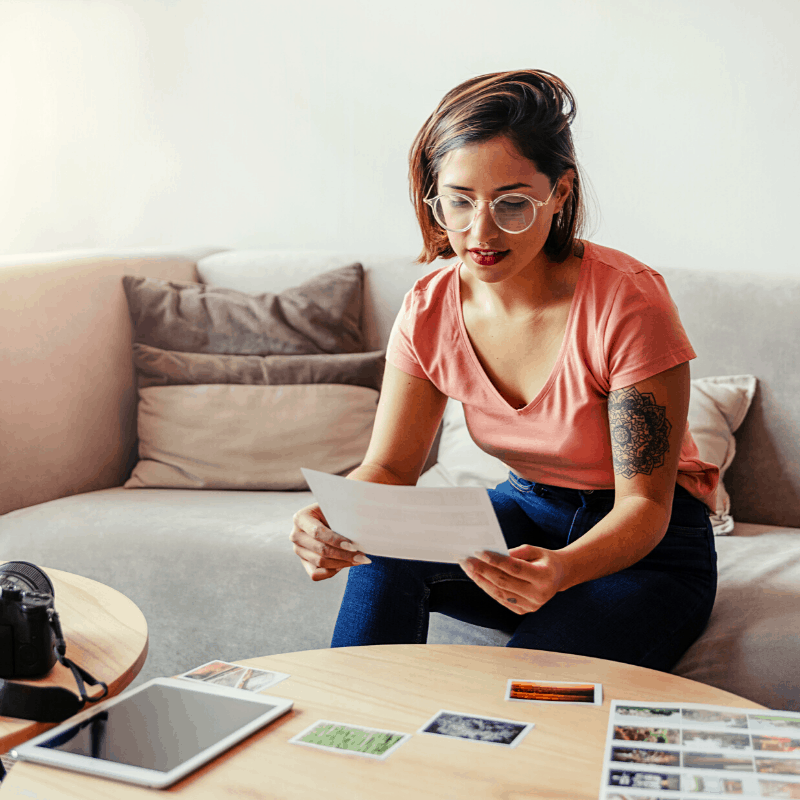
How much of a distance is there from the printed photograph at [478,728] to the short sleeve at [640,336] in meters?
0.49

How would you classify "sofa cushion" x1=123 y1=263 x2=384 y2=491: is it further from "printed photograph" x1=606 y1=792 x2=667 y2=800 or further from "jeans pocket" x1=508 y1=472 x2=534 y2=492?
"printed photograph" x1=606 y1=792 x2=667 y2=800

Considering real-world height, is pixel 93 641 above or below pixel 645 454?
below

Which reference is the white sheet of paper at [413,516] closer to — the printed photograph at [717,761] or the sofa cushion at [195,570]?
the printed photograph at [717,761]

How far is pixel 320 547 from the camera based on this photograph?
1040 millimetres

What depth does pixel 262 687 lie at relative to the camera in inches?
34.3

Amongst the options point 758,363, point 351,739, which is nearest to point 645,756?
point 351,739

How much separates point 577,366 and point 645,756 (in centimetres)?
57

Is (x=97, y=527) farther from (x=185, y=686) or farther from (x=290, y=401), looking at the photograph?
(x=185, y=686)

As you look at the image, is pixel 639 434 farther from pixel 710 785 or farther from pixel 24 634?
pixel 24 634

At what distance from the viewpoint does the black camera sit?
2.95 ft

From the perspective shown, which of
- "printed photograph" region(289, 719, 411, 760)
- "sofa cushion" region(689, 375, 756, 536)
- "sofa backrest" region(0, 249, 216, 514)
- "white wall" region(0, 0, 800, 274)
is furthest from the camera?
"white wall" region(0, 0, 800, 274)

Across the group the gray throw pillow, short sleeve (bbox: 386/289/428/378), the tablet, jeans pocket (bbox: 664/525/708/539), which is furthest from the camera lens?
the gray throw pillow

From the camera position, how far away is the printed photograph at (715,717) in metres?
0.75

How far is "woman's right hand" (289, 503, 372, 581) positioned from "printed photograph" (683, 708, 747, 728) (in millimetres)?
413
